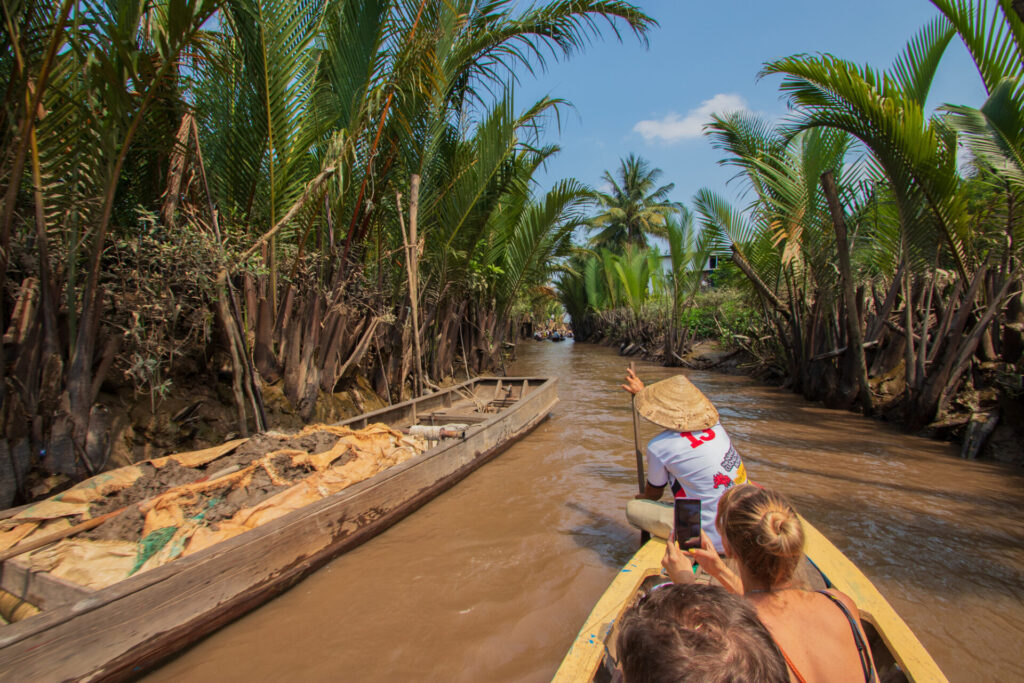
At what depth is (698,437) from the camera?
2.75 metres

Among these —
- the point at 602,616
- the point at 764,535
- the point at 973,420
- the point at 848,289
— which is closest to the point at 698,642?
the point at 764,535

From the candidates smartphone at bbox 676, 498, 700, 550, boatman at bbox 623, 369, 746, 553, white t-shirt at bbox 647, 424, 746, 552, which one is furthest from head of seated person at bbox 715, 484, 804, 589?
white t-shirt at bbox 647, 424, 746, 552

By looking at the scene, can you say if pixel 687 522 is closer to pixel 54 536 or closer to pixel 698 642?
pixel 698 642

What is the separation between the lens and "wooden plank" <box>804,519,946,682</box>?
1753 millimetres

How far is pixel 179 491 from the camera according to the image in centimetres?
319

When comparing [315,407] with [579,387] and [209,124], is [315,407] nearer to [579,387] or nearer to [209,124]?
[209,124]

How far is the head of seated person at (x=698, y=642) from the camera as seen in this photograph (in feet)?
A: 2.74

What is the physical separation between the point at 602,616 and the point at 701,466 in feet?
3.16

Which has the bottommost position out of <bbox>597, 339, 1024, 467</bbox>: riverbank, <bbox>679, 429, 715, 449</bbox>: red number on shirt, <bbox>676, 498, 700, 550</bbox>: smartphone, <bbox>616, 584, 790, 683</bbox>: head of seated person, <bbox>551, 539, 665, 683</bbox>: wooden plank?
<bbox>597, 339, 1024, 467</bbox>: riverbank

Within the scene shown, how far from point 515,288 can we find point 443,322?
2148 millimetres

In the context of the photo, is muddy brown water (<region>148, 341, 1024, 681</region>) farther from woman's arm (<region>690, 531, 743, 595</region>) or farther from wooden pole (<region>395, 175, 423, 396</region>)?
wooden pole (<region>395, 175, 423, 396</region>)

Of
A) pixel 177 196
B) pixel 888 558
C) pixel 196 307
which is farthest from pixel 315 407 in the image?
pixel 888 558

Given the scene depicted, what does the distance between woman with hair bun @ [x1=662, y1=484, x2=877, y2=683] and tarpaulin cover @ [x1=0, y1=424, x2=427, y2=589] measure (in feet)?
9.04

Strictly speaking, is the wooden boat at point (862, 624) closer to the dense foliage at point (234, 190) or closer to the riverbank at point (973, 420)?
the dense foliage at point (234, 190)
